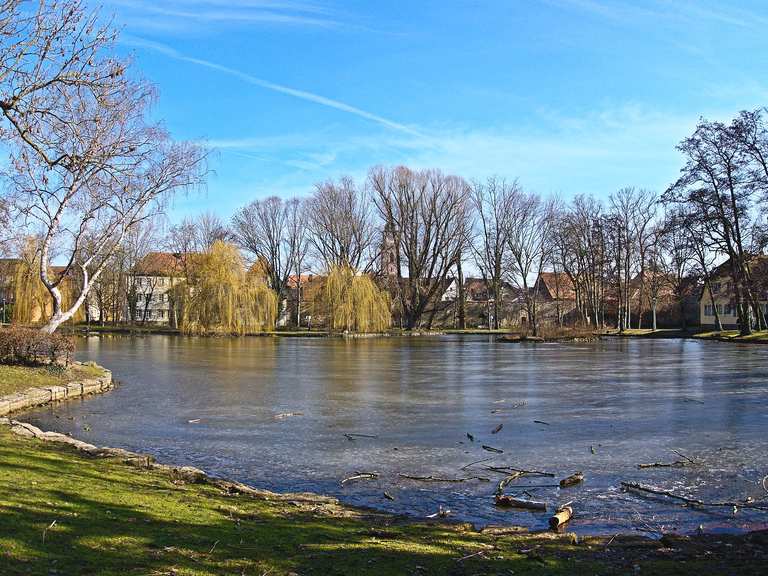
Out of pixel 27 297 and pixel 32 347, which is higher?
pixel 27 297

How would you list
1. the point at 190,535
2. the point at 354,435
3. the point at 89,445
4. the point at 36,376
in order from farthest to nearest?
the point at 36,376, the point at 354,435, the point at 89,445, the point at 190,535

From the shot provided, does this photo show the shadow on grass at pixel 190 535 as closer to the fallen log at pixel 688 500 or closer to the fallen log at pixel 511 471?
the fallen log at pixel 511 471

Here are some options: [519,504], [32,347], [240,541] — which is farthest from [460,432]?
[32,347]

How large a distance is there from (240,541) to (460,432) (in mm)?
7621

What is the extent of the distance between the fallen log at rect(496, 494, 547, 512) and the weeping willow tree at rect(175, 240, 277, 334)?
5189cm

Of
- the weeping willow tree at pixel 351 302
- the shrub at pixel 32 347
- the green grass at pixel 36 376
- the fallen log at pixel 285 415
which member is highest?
the weeping willow tree at pixel 351 302

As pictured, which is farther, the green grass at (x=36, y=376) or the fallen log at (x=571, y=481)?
the green grass at (x=36, y=376)

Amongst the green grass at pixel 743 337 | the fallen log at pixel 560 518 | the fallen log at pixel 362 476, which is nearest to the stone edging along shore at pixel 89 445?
A: the fallen log at pixel 362 476

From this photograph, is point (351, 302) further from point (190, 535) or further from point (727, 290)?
point (190, 535)

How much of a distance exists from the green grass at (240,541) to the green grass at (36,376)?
31.1ft

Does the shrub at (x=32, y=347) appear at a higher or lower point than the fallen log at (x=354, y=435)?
higher

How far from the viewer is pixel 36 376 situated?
17.3 metres

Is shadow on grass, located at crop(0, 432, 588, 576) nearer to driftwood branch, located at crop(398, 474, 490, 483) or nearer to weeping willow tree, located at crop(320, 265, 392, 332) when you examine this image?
driftwood branch, located at crop(398, 474, 490, 483)

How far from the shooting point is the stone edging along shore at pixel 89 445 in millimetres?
7596
